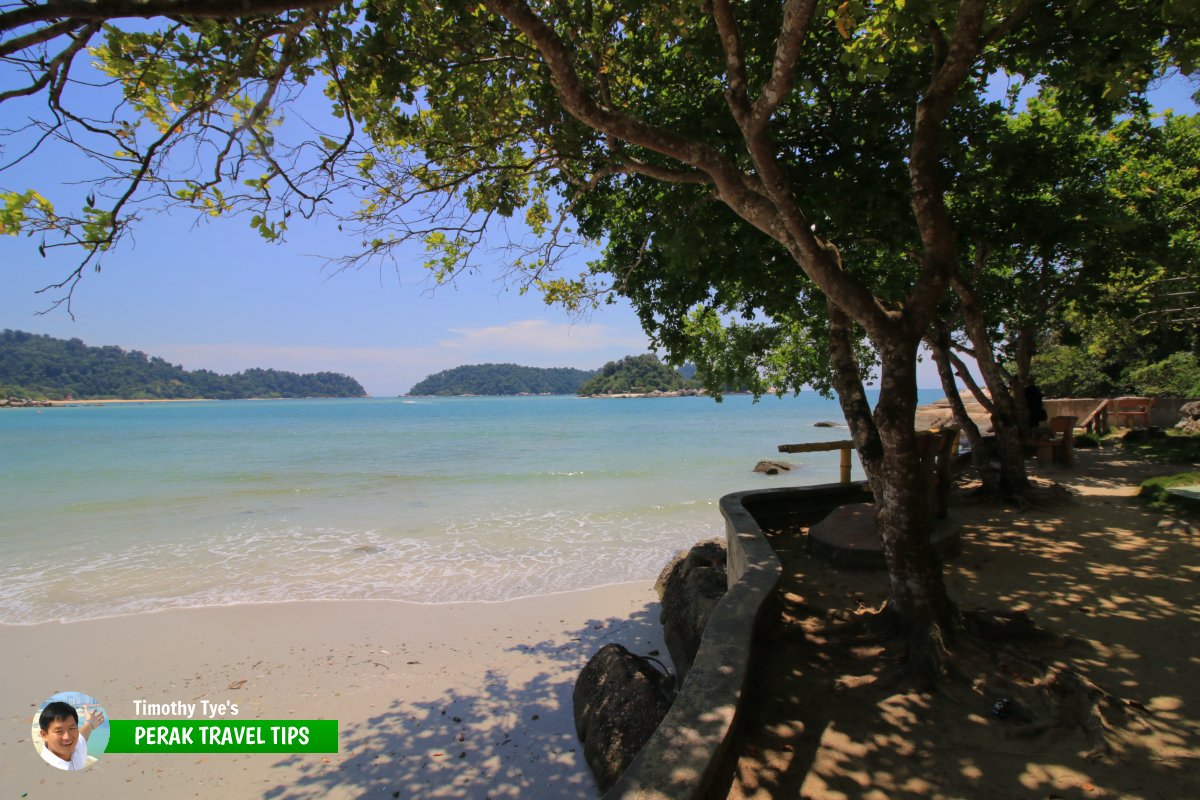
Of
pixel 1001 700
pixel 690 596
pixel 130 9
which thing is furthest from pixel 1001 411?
pixel 130 9

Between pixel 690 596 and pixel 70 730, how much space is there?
5609 mm

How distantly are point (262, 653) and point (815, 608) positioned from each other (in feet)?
19.1

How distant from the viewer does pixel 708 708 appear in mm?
2680

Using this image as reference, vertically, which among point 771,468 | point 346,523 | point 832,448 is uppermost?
point 832,448

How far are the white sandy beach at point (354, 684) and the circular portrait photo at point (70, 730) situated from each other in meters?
0.10

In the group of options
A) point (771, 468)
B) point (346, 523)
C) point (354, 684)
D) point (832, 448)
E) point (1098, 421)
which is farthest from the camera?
point (771, 468)

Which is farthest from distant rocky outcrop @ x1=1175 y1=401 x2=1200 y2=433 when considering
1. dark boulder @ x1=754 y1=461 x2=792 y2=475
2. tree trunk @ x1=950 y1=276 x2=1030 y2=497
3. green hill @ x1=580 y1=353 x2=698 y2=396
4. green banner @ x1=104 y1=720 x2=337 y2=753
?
green hill @ x1=580 y1=353 x2=698 y2=396

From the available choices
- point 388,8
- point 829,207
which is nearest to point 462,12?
point 388,8

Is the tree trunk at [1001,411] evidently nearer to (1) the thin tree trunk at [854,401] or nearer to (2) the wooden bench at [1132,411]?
(1) the thin tree trunk at [854,401]

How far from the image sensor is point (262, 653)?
21.4ft

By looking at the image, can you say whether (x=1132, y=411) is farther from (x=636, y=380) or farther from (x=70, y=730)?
(x=636, y=380)

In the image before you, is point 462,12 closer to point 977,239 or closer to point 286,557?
point 977,239

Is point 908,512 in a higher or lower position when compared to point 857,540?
higher

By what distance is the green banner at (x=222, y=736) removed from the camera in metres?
4.80
